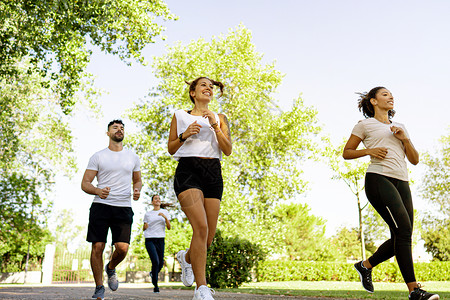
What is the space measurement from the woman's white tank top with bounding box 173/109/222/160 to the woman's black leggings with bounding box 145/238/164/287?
20.7 ft

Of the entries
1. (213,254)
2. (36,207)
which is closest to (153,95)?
(36,207)

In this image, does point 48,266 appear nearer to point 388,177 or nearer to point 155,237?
point 155,237

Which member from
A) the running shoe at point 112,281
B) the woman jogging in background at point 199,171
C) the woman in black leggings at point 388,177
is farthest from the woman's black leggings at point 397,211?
the running shoe at point 112,281

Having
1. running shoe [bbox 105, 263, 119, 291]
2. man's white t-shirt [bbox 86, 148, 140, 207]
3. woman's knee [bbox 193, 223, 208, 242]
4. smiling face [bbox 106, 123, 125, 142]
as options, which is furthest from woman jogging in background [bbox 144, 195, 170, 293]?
woman's knee [bbox 193, 223, 208, 242]

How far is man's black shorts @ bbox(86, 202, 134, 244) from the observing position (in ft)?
20.2

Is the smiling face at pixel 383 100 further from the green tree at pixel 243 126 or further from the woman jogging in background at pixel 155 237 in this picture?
the green tree at pixel 243 126

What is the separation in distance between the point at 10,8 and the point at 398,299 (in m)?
11.6

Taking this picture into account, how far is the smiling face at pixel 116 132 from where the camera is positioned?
6508 mm

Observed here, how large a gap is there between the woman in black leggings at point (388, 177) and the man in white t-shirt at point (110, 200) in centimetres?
294

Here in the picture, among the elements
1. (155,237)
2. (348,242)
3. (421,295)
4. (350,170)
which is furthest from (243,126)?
(348,242)

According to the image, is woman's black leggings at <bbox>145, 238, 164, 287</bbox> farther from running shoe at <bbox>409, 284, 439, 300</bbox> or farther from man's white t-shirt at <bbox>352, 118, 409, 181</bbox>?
running shoe at <bbox>409, 284, 439, 300</bbox>

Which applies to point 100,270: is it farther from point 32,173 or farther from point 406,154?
point 32,173

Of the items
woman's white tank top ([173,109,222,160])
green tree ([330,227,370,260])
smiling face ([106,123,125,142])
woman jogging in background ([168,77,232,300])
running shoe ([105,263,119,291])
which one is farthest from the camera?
green tree ([330,227,370,260])

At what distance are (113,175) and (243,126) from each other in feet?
72.4
